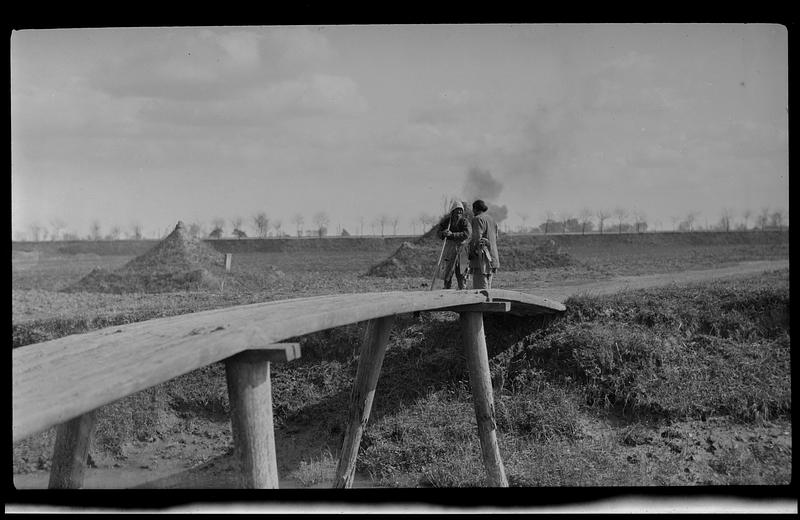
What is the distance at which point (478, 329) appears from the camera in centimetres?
876

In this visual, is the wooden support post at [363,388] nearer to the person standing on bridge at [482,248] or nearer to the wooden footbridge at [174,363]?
the wooden footbridge at [174,363]

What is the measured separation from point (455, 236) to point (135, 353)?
4954 mm

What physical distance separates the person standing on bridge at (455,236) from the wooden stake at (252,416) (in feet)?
12.8

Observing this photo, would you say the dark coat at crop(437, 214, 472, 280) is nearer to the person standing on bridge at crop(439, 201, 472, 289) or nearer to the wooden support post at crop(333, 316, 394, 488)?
the person standing on bridge at crop(439, 201, 472, 289)

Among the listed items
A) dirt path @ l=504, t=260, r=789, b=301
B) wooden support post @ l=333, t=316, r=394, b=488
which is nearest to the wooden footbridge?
wooden support post @ l=333, t=316, r=394, b=488

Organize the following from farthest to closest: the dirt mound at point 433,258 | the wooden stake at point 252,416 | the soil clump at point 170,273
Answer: the dirt mound at point 433,258
the soil clump at point 170,273
the wooden stake at point 252,416

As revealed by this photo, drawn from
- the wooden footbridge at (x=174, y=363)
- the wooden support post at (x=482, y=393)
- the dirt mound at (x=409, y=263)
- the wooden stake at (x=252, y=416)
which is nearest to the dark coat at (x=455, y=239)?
the wooden support post at (x=482, y=393)

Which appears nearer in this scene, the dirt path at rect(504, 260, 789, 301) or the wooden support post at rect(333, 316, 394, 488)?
the wooden support post at rect(333, 316, 394, 488)

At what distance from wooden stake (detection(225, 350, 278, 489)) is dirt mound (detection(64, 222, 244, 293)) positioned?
1314cm

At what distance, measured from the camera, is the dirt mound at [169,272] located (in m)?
18.7

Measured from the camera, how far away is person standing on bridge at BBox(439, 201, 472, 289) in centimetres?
861

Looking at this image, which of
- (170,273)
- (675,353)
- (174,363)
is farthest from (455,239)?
(170,273)

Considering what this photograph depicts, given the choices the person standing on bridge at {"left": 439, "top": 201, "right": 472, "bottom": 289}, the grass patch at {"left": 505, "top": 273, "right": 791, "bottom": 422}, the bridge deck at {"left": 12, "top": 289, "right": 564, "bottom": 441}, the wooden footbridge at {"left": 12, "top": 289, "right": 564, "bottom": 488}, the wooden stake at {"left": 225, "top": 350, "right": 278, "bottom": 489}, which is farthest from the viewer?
the grass patch at {"left": 505, "top": 273, "right": 791, "bottom": 422}

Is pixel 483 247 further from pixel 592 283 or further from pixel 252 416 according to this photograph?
pixel 592 283
